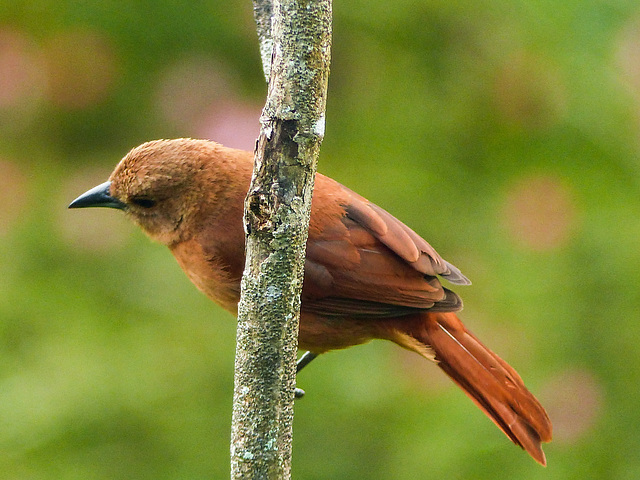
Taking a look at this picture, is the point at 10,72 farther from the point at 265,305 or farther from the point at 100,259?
the point at 265,305

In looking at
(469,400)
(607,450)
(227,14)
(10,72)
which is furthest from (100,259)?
(607,450)

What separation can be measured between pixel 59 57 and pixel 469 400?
2.91 meters

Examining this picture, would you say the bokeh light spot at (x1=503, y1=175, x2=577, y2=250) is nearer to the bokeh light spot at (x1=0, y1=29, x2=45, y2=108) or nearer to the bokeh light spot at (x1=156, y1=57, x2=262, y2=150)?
the bokeh light spot at (x1=156, y1=57, x2=262, y2=150)

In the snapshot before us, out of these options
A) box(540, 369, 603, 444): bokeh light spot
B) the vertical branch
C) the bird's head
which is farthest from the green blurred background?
the vertical branch

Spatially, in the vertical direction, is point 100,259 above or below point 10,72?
below

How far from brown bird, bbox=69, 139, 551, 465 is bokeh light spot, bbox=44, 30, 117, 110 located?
1.47 metres

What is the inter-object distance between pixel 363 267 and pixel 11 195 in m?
2.14

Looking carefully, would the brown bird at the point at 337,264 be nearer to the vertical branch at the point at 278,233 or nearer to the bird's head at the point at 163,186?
the bird's head at the point at 163,186

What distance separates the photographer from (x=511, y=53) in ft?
15.3

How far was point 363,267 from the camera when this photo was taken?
332 cm

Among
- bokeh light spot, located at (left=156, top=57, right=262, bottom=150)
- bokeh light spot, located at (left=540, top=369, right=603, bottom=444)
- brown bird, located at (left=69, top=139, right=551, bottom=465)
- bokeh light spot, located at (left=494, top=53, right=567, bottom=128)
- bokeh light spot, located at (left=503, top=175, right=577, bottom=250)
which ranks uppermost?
bokeh light spot, located at (left=494, top=53, right=567, bottom=128)

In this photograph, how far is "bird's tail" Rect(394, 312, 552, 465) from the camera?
3381 mm

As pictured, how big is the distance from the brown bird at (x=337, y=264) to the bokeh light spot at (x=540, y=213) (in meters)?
0.84

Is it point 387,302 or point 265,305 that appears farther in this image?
point 387,302
